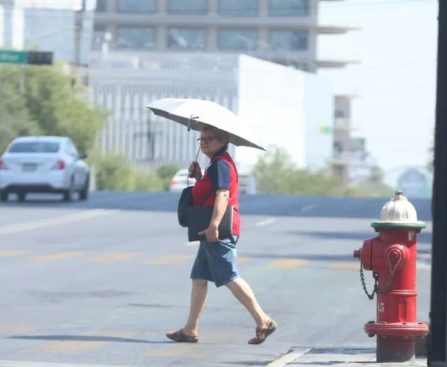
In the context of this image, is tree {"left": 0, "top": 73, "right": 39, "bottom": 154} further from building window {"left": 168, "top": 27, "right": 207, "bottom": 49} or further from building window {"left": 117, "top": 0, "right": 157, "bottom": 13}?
building window {"left": 168, "top": 27, "right": 207, "bottom": 49}

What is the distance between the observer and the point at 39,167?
36.0 meters

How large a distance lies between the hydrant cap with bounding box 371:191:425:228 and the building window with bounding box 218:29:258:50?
86331 mm

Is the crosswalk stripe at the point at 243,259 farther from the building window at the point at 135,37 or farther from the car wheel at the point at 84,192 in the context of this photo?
the building window at the point at 135,37

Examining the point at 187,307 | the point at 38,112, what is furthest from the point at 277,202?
the point at 38,112

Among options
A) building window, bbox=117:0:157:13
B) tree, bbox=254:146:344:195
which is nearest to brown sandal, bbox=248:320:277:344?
building window, bbox=117:0:157:13

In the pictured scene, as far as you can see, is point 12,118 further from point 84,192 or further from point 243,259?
point 243,259

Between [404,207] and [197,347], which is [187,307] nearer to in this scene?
[197,347]

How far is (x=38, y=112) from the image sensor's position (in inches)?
3184

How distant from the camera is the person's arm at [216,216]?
1184cm

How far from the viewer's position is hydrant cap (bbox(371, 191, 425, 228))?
10258mm

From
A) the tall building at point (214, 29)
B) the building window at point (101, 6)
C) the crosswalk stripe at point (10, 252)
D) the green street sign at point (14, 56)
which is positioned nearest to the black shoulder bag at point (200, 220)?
the crosswalk stripe at point (10, 252)

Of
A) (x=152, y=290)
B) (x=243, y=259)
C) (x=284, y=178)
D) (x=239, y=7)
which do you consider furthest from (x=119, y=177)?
(x=152, y=290)

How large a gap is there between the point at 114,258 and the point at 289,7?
54752 mm

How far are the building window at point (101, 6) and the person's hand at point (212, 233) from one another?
78495 millimetres
